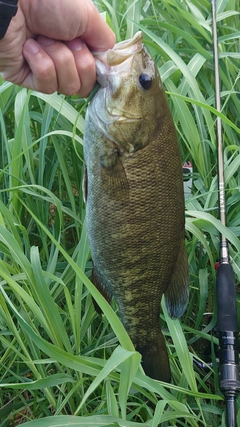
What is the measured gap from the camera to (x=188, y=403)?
1601 mm

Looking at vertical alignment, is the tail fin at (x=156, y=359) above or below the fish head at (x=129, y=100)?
below

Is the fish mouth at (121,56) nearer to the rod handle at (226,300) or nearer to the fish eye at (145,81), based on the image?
the fish eye at (145,81)

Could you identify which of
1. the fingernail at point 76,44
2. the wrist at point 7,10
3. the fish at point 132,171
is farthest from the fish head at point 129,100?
the wrist at point 7,10

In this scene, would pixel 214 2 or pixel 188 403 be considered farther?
pixel 214 2

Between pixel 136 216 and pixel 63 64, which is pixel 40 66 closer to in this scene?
pixel 63 64

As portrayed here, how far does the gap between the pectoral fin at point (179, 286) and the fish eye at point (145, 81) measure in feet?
1.47

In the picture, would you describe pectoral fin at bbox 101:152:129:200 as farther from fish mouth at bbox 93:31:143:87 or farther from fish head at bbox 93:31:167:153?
fish mouth at bbox 93:31:143:87

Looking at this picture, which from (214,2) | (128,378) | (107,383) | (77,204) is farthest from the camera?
(214,2)

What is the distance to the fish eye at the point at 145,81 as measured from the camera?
129cm

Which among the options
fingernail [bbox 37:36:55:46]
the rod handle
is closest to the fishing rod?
the rod handle

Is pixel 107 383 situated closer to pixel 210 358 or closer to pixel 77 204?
pixel 210 358

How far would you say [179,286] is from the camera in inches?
54.4

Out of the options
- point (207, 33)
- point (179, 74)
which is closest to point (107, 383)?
point (179, 74)

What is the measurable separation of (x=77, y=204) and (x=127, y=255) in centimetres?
69
